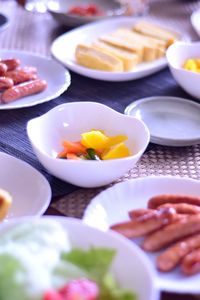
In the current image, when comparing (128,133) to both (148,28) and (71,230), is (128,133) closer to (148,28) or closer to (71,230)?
(71,230)

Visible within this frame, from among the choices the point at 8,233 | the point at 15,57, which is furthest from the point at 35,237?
the point at 15,57

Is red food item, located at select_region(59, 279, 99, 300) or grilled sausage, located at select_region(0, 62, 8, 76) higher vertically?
red food item, located at select_region(59, 279, 99, 300)

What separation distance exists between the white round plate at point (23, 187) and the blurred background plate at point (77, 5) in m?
0.84

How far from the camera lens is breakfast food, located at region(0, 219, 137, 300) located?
651 millimetres

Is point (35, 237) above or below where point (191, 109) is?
above

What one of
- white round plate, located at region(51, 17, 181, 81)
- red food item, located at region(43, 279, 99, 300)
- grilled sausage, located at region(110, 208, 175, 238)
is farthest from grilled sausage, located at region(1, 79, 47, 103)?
red food item, located at region(43, 279, 99, 300)

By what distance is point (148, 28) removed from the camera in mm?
1688

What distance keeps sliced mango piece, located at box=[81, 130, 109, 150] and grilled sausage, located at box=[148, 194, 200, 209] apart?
20 cm

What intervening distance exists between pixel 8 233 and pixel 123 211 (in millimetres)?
239

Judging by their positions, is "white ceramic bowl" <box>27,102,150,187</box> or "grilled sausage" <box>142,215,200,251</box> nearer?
"grilled sausage" <box>142,215,200,251</box>

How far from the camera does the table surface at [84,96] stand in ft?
3.34

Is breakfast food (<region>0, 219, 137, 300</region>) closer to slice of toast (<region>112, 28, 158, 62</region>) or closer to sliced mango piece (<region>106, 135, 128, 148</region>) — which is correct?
sliced mango piece (<region>106, 135, 128, 148</region>)

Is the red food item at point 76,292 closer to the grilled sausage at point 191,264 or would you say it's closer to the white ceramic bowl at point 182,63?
the grilled sausage at point 191,264

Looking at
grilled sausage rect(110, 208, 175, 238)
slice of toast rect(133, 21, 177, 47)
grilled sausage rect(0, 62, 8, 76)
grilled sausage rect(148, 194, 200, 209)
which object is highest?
grilled sausage rect(110, 208, 175, 238)
